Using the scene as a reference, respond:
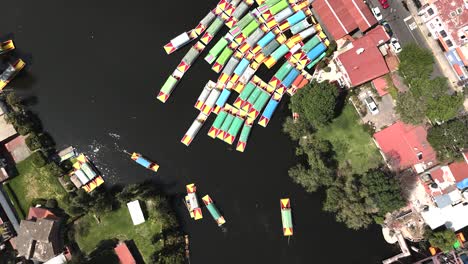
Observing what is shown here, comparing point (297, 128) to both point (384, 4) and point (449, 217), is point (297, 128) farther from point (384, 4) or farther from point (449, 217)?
point (449, 217)

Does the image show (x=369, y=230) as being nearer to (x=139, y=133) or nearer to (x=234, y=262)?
(x=234, y=262)

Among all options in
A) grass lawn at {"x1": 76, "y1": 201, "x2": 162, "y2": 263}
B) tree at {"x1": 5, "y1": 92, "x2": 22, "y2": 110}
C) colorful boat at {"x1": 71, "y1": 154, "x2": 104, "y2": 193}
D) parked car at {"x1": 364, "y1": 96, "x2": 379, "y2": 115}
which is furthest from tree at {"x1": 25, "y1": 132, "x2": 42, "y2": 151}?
parked car at {"x1": 364, "y1": 96, "x2": 379, "y2": 115}

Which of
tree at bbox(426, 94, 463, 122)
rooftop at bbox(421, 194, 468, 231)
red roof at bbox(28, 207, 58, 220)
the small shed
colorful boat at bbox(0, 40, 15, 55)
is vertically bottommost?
rooftop at bbox(421, 194, 468, 231)

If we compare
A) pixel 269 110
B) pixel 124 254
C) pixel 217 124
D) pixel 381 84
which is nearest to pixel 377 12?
pixel 381 84

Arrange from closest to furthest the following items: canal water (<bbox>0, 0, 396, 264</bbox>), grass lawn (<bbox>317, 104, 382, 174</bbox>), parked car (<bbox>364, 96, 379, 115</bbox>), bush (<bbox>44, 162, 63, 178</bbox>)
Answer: bush (<bbox>44, 162, 63, 178</bbox>), parked car (<bbox>364, 96, 379, 115</bbox>), grass lawn (<bbox>317, 104, 382, 174</bbox>), canal water (<bbox>0, 0, 396, 264</bbox>)

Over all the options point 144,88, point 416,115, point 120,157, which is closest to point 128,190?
point 120,157

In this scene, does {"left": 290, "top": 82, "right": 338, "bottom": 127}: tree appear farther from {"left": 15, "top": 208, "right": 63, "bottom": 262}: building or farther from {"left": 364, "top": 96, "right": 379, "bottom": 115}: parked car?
{"left": 15, "top": 208, "right": 63, "bottom": 262}: building
